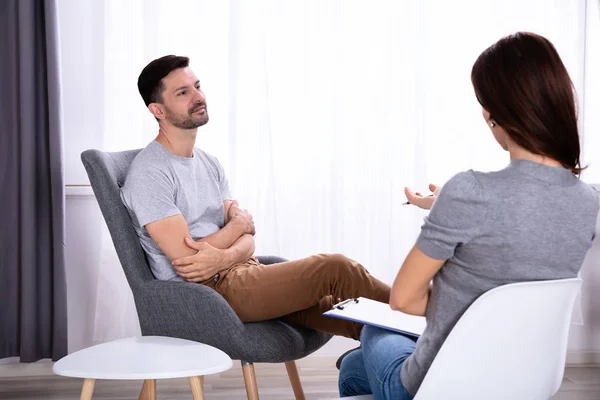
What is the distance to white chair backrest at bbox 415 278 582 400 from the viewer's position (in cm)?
115

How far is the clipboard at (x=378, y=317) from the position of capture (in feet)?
4.75

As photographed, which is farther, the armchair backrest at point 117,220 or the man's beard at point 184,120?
the man's beard at point 184,120

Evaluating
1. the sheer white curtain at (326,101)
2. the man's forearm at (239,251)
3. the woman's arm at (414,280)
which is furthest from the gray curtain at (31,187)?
the woman's arm at (414,280)

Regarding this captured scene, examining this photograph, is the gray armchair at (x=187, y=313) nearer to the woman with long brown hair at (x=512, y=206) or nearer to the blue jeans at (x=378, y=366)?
the blue jeans at (x=378, y=366)

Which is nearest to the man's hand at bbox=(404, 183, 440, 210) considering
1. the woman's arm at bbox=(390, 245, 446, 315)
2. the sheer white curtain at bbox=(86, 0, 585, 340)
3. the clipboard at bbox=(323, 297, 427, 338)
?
the clipboard at bbox=(323, 297, 427, 338)

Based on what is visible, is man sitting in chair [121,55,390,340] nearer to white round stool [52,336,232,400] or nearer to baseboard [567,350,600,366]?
white round stool [52,336,232,400]

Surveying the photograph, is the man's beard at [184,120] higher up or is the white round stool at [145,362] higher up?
the man's beard at [184,120]

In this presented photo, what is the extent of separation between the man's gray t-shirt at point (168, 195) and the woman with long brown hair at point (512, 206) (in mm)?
1132

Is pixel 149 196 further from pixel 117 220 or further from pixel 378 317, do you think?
pixel 378 317

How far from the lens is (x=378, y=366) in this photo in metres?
1.33

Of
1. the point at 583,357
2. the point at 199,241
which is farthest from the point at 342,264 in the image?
the point at 583,357

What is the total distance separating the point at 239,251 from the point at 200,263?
181 mm

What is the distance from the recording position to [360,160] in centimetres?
337

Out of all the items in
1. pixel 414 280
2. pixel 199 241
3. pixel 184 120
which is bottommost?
pixel 199 241
